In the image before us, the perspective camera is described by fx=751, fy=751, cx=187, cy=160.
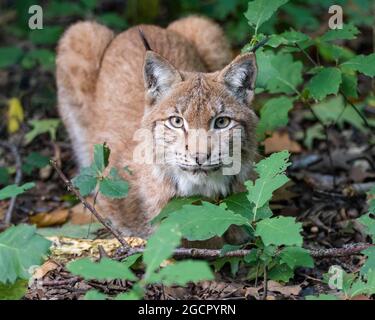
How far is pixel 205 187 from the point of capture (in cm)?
560

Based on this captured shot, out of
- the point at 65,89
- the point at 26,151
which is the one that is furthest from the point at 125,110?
the point at 26,151

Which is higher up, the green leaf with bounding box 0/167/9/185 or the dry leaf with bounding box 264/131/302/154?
the dry leaf with bounding box 264/131/302/154

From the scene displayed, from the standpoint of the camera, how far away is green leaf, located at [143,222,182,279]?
149 inches

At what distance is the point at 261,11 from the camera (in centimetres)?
555

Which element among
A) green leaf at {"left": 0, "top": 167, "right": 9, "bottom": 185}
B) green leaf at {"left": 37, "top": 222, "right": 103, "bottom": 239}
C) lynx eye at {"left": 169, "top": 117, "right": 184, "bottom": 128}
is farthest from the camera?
green leaf at {"left": 0, "top": 167, "right": 9, "bottom": 185}

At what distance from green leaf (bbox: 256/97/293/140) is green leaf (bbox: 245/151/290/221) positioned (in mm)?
1210

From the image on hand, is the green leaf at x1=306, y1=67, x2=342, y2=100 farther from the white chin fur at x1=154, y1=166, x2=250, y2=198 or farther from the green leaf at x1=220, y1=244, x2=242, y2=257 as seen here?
the green leaf at x1=220, y1=244, x2=242, y2=257

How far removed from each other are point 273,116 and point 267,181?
5.10 feet

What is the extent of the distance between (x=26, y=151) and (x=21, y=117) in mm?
551

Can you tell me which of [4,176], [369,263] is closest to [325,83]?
[369,263]

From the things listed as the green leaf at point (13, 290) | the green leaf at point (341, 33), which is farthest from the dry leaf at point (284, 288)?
the green leaf at point (341, 33)

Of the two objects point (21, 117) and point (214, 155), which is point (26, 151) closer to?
point (21, 117)

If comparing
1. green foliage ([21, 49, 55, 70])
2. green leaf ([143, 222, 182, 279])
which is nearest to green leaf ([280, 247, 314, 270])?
green leaf ([143, 222, 182, 279])

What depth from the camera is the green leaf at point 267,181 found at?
15.4 ft
